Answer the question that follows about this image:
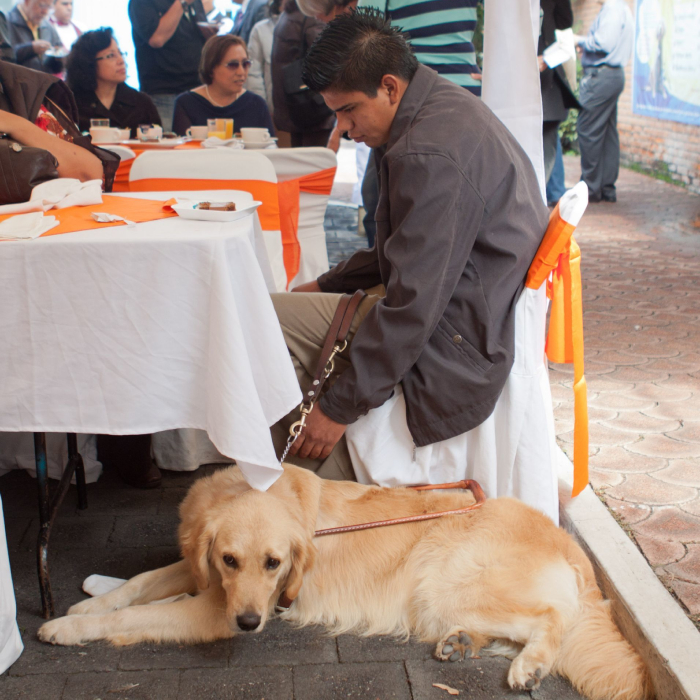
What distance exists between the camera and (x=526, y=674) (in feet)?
6.10

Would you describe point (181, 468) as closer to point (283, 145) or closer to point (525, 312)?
point (525, 312)

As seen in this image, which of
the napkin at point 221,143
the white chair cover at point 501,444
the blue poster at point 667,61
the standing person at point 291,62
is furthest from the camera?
the blue poster at point 667,61

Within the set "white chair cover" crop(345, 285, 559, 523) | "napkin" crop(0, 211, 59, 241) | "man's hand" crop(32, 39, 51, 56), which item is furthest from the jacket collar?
"man's hand" crop(32, 39, 51, 56)

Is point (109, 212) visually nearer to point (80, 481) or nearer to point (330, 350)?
point (330, 350)

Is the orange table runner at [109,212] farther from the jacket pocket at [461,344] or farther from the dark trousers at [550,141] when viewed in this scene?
the dark trousers at [550,141]

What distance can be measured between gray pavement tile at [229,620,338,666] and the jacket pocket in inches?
35.8

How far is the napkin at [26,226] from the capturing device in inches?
68.1

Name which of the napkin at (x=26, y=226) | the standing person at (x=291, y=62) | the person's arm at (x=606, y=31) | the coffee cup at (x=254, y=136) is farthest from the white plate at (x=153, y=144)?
the person's arm at (x=606, y=31)

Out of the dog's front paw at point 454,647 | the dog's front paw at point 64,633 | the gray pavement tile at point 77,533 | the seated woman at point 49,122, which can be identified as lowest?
the dog's front paw at point 454,647

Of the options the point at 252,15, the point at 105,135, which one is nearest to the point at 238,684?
the point at 105,135

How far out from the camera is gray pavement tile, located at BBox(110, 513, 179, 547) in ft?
Answer: 8.11

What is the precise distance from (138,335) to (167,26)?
18.4 feet

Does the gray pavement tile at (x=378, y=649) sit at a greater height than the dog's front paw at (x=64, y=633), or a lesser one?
lesser

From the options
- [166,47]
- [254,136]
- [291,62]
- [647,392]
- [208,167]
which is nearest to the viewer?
[208,167]
